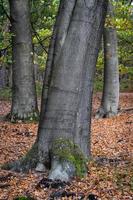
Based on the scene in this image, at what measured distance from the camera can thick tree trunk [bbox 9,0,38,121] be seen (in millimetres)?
14852

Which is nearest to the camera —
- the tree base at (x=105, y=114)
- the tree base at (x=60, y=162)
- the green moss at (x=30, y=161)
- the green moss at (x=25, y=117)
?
the tree base at (x=60, y=162)

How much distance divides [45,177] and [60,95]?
1.44 meters

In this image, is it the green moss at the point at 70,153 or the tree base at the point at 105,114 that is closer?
the green moss at the point at 70,153

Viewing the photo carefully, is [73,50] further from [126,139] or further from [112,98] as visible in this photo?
[112,98]

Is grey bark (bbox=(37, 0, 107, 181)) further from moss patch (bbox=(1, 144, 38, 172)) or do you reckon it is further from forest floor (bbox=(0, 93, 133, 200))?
forest floor (bbox=(0, 93, 133, 200))

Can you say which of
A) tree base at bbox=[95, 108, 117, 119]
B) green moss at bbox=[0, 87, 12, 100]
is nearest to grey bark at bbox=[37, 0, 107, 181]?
tree base at bbox=[95, 108, 117, 119]

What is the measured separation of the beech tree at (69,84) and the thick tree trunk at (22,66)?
711 cm

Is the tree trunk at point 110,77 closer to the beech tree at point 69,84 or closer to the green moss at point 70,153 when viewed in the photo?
the beech tree at point 69,84

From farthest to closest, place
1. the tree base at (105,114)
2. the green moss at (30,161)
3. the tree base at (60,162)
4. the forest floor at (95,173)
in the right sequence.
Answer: the tree base at (105,114), the green moss at (30,161), the tree base at (60,162), the forest floor at (95,173)

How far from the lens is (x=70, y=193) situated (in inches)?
261

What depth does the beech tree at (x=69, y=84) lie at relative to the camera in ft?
24.6

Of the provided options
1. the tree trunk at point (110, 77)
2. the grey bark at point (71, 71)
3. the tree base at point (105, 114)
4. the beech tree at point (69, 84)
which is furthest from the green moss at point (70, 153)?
the tree trunk at point (110, 77)

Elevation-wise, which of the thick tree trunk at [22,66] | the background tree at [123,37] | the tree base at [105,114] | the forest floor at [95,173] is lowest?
the forest floor at [95,173]

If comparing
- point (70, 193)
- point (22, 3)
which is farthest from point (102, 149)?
point (22, 3)
